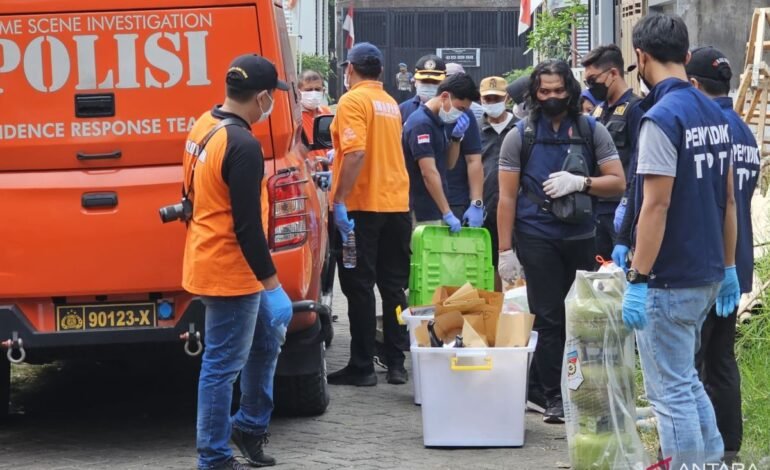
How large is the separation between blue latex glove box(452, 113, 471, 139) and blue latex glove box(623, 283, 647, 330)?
149 inches

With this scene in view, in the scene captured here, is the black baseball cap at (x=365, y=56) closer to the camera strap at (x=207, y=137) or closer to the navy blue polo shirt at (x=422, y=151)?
the navy blue polo shirt at (x=422, y=151)

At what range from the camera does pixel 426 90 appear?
9555mm

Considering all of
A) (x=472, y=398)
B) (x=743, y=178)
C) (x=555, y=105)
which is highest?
(x=555, y=105)

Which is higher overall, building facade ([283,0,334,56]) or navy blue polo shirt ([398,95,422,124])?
building facade ([283,0,334,56])

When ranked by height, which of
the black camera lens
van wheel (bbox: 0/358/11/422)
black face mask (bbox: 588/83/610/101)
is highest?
black face mask (bbox: 588/83/610/101)

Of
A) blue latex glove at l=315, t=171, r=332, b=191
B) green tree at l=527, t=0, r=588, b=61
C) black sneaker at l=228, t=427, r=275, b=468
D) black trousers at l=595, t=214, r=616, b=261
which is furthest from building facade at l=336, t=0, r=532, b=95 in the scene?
black sneaker at l=228, t=427, r=275, b=468

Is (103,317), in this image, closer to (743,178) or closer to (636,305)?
(636,305)

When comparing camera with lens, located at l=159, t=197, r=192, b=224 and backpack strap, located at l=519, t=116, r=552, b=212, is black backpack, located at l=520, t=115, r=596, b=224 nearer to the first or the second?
backpack strap, located at l=519, t=116, r=552, b=212

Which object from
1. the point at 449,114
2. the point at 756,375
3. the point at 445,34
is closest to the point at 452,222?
the point at 449,114

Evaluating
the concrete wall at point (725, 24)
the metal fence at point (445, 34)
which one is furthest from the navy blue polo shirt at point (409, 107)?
the metal fence at point (445, 34)

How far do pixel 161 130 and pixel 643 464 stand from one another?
9.10 ft

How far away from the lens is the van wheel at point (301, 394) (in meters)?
7.59

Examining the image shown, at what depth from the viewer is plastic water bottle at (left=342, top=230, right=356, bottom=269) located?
8.43m

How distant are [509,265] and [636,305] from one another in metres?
2.33
